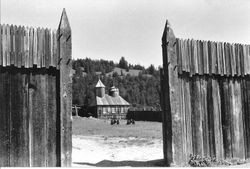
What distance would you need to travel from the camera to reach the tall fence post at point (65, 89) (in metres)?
8.11

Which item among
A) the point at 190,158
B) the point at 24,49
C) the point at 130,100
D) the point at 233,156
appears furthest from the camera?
the point at 130,100

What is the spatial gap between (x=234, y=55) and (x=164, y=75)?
8.49 feet

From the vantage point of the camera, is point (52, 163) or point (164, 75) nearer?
point (52, 163)

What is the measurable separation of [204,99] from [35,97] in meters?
5.01

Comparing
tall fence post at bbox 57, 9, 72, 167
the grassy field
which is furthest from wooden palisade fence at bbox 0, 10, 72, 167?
the grassy field

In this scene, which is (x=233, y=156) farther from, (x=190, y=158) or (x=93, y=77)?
(x=93, y=77)

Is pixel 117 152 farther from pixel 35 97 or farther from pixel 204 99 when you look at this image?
pixel 35 97

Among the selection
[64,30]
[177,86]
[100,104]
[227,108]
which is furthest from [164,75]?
[100,104]

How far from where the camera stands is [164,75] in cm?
945

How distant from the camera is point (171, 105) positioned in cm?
905

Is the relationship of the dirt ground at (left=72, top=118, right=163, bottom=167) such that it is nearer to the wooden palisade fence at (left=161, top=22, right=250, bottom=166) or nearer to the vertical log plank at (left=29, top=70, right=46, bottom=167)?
the wooden palisade fence at (left=161, top=22, right=250, bottom=166)

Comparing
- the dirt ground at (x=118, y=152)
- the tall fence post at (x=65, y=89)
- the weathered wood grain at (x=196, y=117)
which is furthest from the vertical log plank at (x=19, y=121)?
the weathered wood grain at (x=196, y=117)

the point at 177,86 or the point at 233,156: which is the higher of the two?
the point at 177,86

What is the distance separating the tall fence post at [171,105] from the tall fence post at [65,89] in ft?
9.18
